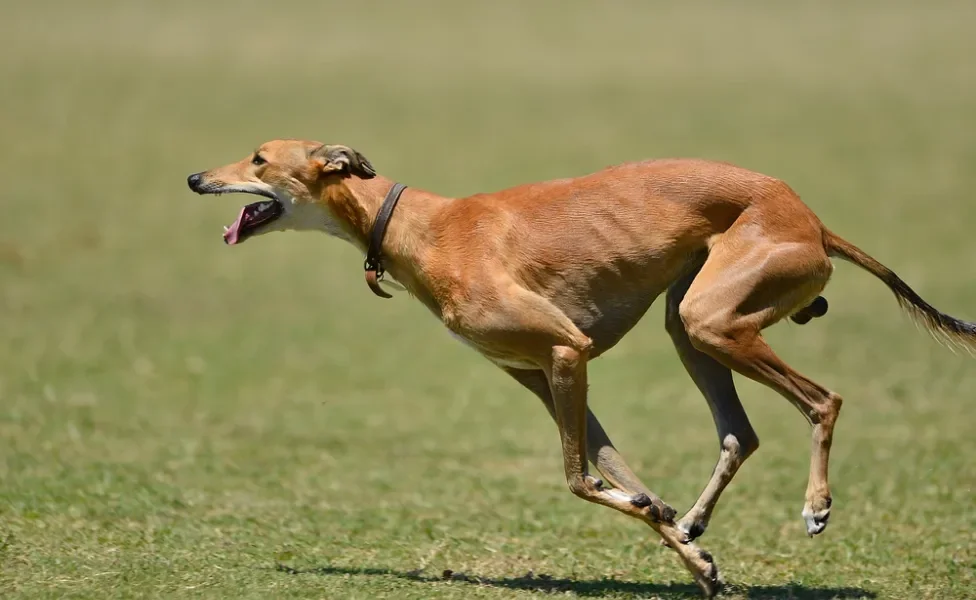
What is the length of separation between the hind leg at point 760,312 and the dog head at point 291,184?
208 cm

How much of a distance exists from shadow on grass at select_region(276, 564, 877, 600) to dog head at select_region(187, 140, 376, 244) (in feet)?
6.40

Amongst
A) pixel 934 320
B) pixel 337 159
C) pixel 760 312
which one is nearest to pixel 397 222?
pixel 337 159

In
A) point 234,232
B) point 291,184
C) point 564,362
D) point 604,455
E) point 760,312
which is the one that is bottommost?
point 604,455

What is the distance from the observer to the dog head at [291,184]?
26.7 ft

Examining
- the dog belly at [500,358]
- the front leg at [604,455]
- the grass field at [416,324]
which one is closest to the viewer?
the dog belly at [500,358]

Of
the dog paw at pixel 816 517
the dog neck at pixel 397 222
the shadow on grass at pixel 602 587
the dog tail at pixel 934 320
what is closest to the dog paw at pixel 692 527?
the shadow on grass at pixel 602 587

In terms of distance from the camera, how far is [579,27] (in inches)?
1556

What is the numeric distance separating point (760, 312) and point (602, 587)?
1.72m

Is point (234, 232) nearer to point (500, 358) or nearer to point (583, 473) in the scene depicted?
point (500, 358)

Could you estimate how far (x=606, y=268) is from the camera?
7.83 m

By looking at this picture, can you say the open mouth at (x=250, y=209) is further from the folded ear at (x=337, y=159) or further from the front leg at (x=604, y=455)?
the front leg at (x=604, y=455)

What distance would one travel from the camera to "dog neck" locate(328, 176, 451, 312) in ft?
26.3

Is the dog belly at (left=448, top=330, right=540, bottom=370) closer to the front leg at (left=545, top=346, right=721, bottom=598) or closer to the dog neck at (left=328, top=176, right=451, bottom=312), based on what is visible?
the front leg at (left=545, top=346, right=721, bottom=598)

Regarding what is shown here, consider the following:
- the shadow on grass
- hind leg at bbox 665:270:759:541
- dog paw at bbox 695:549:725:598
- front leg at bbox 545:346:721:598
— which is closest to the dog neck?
front leg at bbox 545:346:721:598
